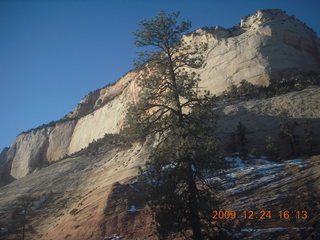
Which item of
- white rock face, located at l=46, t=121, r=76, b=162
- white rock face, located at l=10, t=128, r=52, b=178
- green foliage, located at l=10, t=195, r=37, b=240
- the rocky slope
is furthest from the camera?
white rock face, located at l=10, t=128, r=52, b=178

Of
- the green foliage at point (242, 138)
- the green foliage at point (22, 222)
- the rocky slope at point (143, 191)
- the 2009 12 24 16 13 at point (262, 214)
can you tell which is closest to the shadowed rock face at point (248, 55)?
the rocky slope at point (143, 191)

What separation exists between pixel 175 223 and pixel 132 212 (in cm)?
686

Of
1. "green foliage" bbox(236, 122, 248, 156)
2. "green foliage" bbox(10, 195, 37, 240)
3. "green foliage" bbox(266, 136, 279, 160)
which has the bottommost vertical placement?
"green foliage" bbox(10, 195, 37, 240)

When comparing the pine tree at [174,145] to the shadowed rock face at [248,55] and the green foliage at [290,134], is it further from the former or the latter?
the shadowed rock face at [248,55]

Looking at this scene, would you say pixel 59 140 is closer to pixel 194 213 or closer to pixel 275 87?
pixel 275 87

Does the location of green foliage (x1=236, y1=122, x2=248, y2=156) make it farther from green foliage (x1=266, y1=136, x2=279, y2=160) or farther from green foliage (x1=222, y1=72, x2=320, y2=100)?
green foliage (x1=222, y1=72, x2=320, y2=100)

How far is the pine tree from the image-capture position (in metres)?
10.4

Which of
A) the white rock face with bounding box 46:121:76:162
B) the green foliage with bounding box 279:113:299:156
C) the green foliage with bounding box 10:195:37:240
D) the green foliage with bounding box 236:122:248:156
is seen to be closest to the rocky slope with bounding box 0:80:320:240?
the green foliage with bounding box 10:195:37:240

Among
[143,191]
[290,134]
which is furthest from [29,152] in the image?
[290,134]

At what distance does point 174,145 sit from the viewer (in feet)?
37.2

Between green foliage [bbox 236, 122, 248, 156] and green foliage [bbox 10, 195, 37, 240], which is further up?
green foliage [bbox 236, 122, 248, 156]

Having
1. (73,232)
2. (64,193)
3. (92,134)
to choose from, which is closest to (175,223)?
(73,232)

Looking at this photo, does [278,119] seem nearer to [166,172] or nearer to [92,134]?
[166,172]

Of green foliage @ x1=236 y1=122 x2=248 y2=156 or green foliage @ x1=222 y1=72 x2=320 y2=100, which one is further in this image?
green foliage @ x1=222 y1=72 x2=320 y2=100
